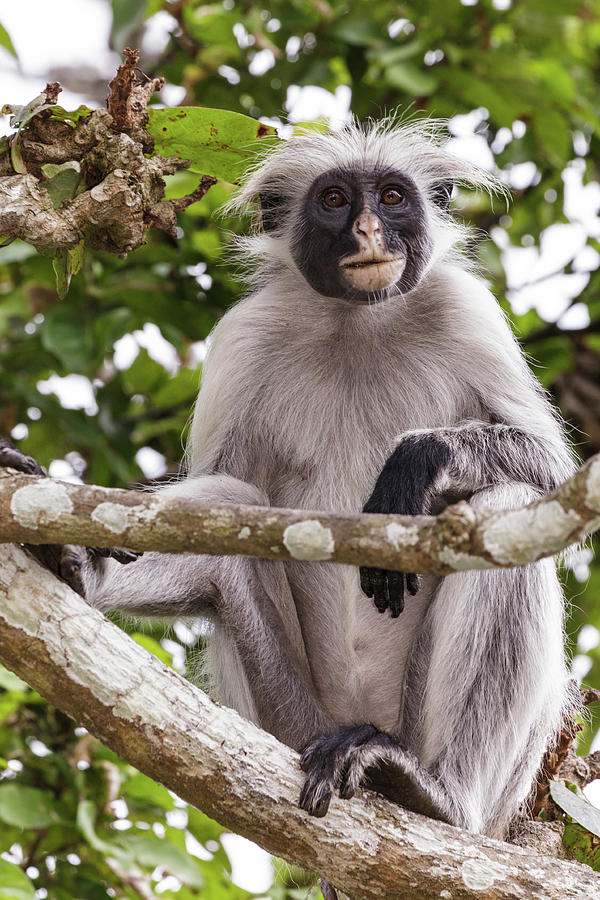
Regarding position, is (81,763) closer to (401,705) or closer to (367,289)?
(401,705)

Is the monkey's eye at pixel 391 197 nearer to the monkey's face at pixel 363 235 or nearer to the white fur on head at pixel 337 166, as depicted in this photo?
the monkey's face at pixel 363 235

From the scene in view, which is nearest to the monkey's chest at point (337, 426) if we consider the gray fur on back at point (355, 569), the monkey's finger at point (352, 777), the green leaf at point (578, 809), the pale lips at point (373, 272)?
the gray fur on back at point (355, 569)

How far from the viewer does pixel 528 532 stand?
102 inches

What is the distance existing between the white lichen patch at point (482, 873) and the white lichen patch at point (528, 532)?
1363mm

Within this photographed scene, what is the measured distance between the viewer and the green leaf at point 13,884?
3.79 meters

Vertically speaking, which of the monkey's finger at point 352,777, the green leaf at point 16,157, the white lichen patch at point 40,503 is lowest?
the monkey's finger at point 352,777

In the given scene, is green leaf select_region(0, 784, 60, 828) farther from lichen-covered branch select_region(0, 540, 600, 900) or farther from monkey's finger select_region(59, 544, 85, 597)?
monkey's finger select_region(59, 544, 85, 597)

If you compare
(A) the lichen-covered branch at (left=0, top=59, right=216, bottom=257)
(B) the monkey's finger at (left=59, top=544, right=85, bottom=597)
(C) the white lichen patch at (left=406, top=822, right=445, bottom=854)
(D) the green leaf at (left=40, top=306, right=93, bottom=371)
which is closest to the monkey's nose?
(A) the lichen-covered branch at (left=0, top=59, right=216, bottom=257)

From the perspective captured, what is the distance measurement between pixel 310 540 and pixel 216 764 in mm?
1032

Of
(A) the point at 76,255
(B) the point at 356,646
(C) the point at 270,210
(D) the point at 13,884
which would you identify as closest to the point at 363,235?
(C) the point at 270,210

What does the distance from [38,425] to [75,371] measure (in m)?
1.05

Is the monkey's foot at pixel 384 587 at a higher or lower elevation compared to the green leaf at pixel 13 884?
Result: higher

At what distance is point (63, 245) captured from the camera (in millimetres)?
3836

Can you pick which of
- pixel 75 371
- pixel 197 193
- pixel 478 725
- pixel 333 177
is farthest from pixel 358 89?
pixel 478 725
